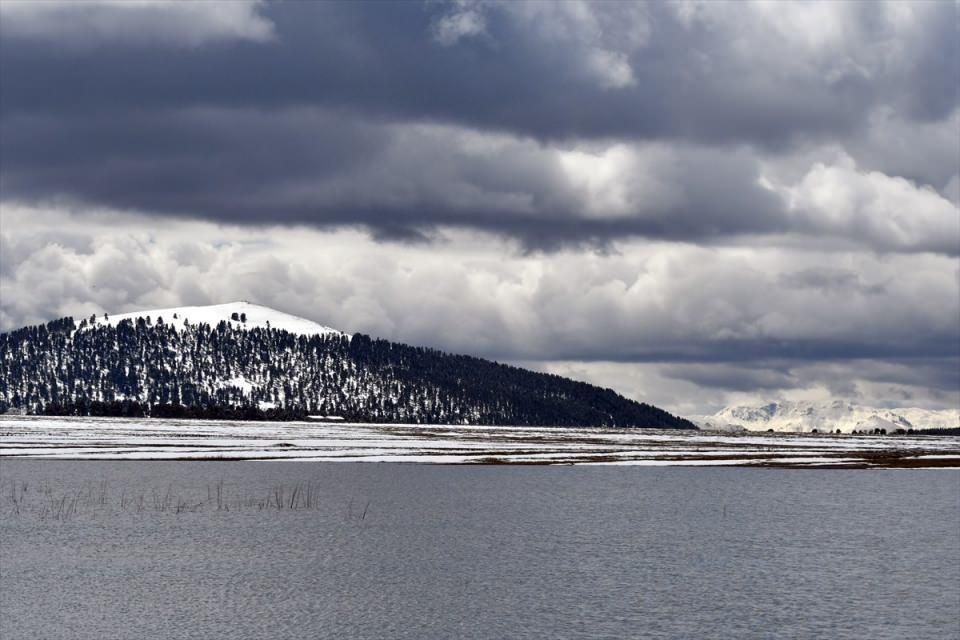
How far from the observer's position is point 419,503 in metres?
72.9

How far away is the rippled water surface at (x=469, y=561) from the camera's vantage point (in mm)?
35750

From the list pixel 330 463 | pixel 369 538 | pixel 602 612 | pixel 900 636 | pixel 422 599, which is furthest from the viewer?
pixel 330 463

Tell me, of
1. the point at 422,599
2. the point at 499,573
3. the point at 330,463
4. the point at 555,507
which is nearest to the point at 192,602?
the point at 422,599

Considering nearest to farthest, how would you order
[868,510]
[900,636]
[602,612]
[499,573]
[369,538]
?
[900,636], [602,612], [499,573], [369,538], [868,510]

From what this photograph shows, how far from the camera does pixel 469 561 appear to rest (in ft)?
158

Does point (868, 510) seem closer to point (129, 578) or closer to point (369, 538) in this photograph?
point (369, 538)

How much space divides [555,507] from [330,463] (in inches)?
1939

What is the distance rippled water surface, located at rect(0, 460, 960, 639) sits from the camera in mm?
35750

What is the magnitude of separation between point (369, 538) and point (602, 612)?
2058cm

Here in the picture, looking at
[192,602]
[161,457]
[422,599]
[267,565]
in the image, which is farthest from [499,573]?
[161,457]

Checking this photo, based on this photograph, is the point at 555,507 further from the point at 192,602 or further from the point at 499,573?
the point at 192,602

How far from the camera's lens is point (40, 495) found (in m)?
72.2

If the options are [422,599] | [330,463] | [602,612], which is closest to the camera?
[602,612]

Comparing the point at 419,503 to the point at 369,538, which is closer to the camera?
the point at 369,538
